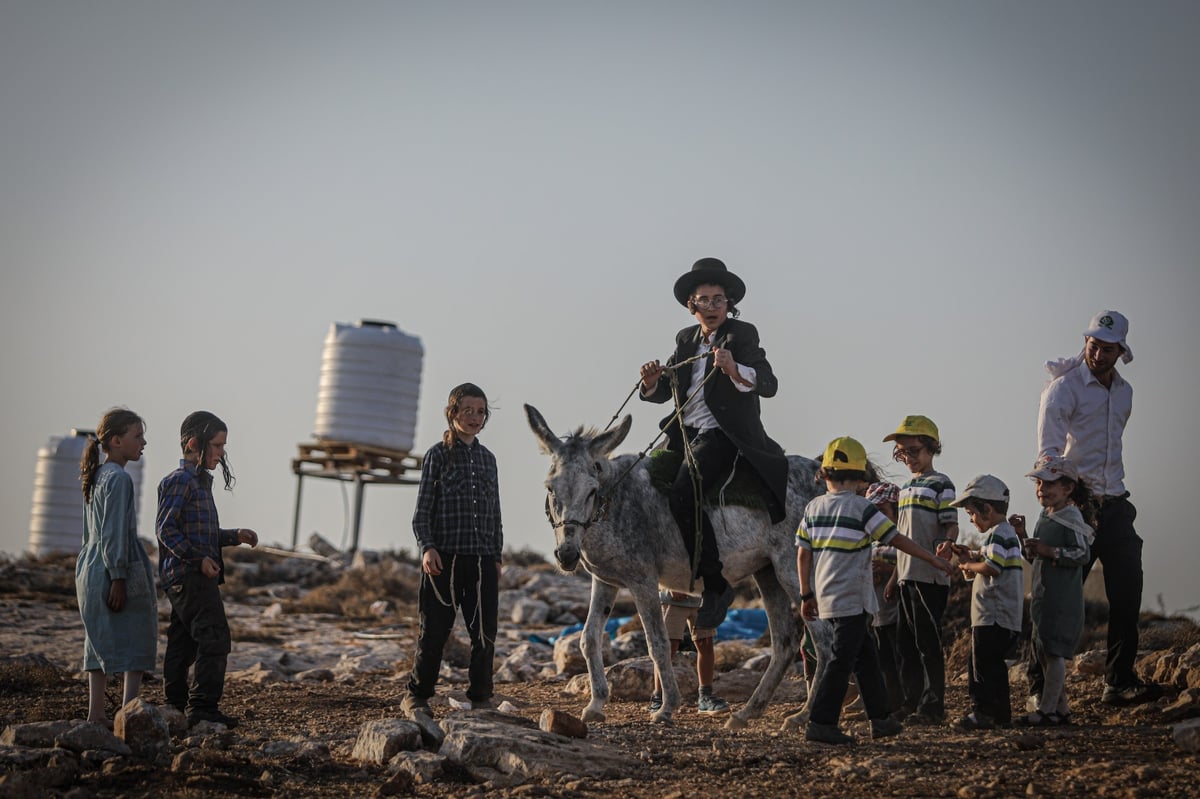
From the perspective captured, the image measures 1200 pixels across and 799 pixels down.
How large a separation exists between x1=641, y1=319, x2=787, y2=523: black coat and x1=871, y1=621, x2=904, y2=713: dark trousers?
43.2 inches

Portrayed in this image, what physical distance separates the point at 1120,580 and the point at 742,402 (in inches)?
115

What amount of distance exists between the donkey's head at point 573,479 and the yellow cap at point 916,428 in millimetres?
1861

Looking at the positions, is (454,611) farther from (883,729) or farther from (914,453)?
(914,453)

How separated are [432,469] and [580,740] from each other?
228 centimetres

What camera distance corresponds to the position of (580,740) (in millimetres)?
7426

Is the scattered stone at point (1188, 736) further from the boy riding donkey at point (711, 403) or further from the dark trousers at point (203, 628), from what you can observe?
the dark trousers at point (203, 628)

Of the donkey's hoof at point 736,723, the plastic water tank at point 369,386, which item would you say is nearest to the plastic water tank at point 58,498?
the plastic water tank at point 369,386

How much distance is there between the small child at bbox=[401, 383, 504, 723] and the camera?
28.4ft

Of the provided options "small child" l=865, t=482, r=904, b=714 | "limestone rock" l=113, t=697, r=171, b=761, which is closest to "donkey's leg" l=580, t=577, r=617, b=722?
"small child" l=865, t=482, r=904, b=714

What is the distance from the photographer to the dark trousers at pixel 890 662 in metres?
9.02

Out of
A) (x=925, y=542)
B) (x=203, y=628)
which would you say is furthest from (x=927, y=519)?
(x=203, y=628)

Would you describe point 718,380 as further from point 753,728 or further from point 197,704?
point 197,704

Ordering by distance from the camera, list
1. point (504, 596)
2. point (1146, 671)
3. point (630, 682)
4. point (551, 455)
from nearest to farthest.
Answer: point (551, 455)
point (1146, 671)
point (630, 682)
point (504, 596)

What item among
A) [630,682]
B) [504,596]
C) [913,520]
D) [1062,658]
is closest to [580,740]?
[913,520]
